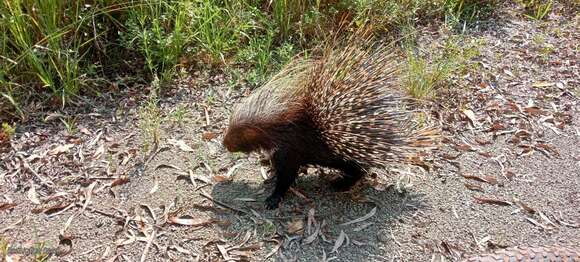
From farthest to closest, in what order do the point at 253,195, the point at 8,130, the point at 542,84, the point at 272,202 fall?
the point at 542,84
the point at 8,130
the point at 253,195
the point at 272,202

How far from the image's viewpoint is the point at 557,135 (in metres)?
4.32

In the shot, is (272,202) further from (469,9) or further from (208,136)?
(469,9)

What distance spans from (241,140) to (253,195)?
1.21 feet

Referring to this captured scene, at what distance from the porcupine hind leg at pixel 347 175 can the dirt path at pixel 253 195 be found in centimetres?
5

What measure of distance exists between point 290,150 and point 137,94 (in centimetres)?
159

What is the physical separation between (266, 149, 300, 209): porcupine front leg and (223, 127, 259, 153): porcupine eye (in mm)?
148

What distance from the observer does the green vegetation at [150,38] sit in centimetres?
425

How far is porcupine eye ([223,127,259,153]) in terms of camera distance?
348cm

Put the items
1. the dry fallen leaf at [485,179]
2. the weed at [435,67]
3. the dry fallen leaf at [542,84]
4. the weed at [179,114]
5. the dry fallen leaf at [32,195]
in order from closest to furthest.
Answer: the dry fallen leaf at [32,195], the dry fallen leaf at [485,179], the weed at [179,114], the weed at [435,67], the dry fallen leaf at [542,84]

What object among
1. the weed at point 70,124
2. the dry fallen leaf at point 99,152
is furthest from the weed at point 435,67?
the weed at point 70,124

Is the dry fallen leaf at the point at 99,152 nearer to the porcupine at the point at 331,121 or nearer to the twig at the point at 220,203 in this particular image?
the twig at the point at 220,203

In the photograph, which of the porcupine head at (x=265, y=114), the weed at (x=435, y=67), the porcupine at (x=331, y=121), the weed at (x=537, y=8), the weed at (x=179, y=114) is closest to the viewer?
the porcupine at (x=331, y=121)

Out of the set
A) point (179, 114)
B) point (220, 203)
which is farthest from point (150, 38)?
point (220, 203)

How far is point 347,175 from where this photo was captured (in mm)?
3627
